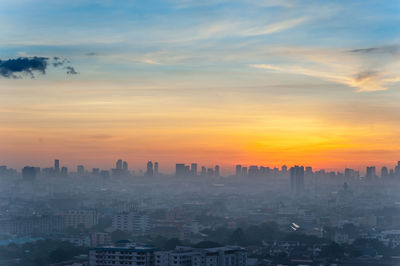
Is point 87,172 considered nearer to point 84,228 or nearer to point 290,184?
point 290,184

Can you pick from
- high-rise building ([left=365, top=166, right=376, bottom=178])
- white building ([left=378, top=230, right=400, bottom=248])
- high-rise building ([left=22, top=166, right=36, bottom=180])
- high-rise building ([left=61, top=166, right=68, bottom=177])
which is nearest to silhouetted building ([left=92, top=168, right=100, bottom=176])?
high-rise building ([left=61, top=166, right=68, bottom=177])

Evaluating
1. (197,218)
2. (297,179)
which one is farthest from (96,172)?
(197,218)

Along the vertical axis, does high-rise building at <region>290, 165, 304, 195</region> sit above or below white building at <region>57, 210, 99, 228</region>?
above

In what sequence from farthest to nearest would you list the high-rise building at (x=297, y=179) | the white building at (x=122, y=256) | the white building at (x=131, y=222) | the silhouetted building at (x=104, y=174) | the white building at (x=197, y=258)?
the high-rise building at (x=297, y=179)
the silhouetted building at (x=104, y=174)
the white building at (x=131, y=222)
the white building at (x=122, y=256)
the white building at (x=197, y=258)

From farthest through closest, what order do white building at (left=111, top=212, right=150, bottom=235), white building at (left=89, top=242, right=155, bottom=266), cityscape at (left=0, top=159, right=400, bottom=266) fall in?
white building at (left=111, top=212, right=150, bottom=235) < cityscape at (left=0, top=159, right=400, bottom=266) < white building at (left=89, top=242, right=155, bottom=266)

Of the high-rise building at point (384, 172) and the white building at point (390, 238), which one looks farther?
the high-rise building at point (384, 172)

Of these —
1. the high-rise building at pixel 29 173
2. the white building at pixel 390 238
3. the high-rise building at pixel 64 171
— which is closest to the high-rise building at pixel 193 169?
the high-rise building at pixel 64 171

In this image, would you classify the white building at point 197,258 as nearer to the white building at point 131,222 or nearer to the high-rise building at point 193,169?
the white building at point 131,222

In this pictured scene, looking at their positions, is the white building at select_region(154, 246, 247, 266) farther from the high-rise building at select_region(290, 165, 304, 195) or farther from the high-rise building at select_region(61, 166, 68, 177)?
the high-rise building at select_region(290, 165, 304, 195)

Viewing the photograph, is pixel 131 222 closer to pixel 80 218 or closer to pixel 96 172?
pixel 80 218
